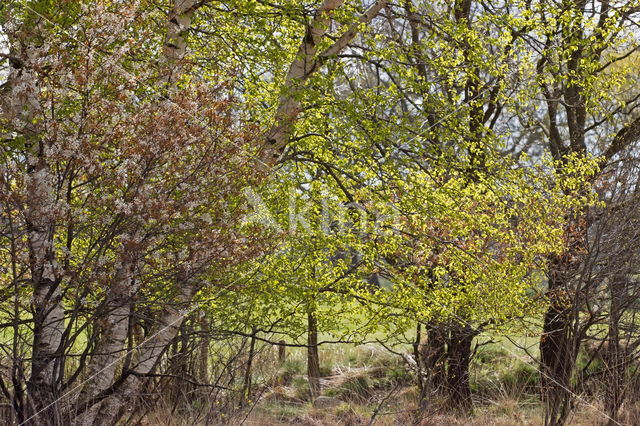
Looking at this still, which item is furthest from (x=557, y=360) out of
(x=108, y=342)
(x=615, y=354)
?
(x=108, y=342)

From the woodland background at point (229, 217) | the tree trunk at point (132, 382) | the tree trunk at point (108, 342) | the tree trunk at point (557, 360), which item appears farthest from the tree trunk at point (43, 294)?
the tree trunk at point (557, 360)

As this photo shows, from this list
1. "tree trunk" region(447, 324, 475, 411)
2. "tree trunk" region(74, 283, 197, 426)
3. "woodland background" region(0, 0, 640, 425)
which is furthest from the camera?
"tree trunk" region(447, 324, 475, 411)

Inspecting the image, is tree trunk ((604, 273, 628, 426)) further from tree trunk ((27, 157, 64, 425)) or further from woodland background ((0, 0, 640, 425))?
tree trunk ((27, 157, 64, 425))

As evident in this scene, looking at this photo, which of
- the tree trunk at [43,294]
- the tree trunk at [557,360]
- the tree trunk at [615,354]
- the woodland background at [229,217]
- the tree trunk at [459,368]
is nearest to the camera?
the tree trunk at [43,294]

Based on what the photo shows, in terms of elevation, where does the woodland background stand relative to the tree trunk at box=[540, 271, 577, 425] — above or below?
above

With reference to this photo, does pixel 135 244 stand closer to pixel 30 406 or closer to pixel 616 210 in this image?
pixel 30 406

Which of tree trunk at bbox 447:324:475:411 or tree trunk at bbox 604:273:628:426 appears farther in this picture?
tree trunk at bbox 447:324:475:411

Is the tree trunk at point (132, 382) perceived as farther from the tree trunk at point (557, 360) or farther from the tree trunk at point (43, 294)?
the tree trunk at point (557, 360)

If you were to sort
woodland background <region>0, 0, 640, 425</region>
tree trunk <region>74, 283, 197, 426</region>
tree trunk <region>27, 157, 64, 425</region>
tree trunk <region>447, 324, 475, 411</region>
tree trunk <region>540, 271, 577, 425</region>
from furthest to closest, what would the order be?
1. tree trunk <region>447, 324, 475, 411</region>
2. tree trunk <region>540, 271, 577, 425</region>
3. tree trunk <region>74, 283, 197, 426</region>
4. woodland background <region>0, 0, 640, 425</region>
5. tree trunk <region>27, 157, 64, 425</region>

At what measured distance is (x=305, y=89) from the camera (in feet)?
22.8

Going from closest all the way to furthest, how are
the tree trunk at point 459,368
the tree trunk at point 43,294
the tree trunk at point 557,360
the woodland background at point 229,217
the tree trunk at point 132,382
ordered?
the tree trunk at point 43,294 → the woodland background at point 229,217 → the tree trunk at point 132,382 → the tree trunk at point 557,360 → the tree trunk at point 459,368

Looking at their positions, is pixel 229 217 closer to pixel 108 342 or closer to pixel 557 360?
pixel 108 342

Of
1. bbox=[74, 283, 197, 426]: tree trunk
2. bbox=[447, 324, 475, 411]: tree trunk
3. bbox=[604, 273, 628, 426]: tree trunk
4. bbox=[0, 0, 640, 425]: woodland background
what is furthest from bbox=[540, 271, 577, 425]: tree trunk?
bbox=[74, 283, 197, 426]: tree trunk

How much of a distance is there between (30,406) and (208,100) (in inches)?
103
